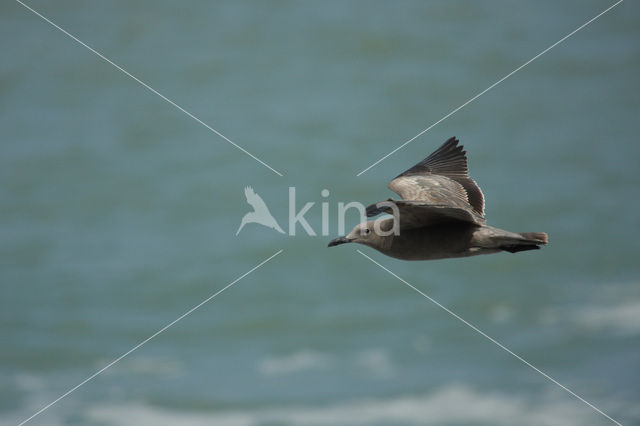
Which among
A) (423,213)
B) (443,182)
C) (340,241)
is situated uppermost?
(443,182)

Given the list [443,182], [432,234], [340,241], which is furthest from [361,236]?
[443,182]

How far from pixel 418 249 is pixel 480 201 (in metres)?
1.69

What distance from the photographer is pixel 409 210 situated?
297 inches

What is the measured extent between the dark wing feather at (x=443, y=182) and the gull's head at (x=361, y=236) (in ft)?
2.53

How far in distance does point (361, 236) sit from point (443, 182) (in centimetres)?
166

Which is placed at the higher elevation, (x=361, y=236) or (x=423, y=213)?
(x=423, y=213)

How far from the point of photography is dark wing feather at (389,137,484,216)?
9.01 meters

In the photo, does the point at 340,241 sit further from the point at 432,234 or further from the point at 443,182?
the point at 443,182

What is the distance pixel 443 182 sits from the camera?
9578 millimetres

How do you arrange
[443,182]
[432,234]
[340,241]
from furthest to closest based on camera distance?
[443,182], [340,241], [432,234]

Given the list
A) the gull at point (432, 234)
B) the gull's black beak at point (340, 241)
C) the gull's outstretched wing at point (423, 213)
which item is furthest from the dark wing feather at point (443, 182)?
the gull's black beak at point (340, 241)

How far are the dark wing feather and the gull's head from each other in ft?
2.53

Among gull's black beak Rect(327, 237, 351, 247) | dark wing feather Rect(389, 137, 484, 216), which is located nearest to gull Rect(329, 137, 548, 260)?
gull's black beak Rect(327, 237, 351, 247)

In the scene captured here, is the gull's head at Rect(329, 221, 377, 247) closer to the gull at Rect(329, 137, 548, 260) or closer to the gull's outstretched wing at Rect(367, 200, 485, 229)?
the gull at Rect(329, 137, 548, 260)
